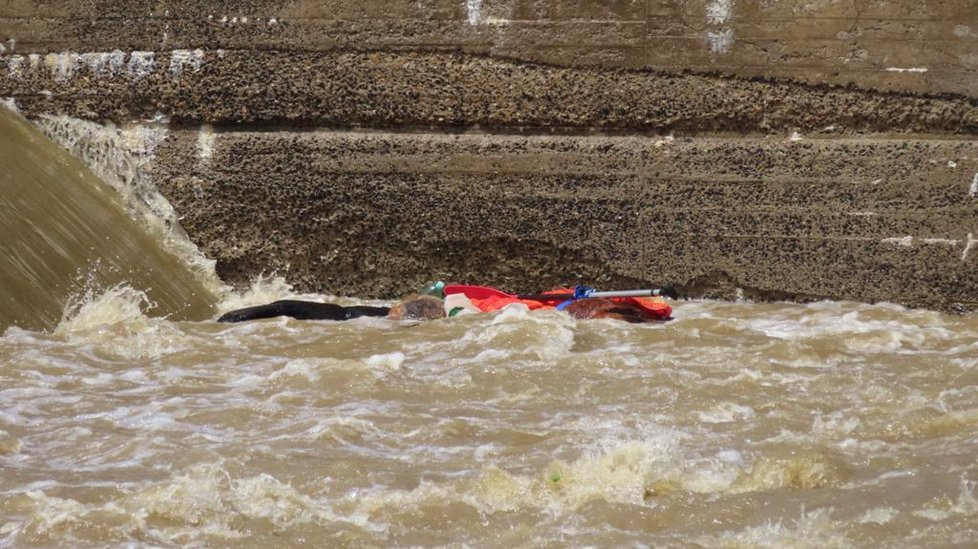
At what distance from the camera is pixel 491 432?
12.2 ft

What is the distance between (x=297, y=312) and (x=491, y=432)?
2117mm

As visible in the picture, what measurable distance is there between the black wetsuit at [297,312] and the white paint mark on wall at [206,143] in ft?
2.97

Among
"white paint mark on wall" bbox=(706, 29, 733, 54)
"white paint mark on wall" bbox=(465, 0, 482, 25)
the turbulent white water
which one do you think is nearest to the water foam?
the turbulent white water

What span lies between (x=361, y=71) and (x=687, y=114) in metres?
1.55

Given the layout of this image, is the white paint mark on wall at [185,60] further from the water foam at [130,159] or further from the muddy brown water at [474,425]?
the muddy brown water at [474,425]

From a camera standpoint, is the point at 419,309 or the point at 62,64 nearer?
the point at 419,309

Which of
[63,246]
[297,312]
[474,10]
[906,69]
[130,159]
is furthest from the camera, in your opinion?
[130,159]

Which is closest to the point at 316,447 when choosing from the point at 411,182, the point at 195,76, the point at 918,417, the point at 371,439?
the point at 371,439

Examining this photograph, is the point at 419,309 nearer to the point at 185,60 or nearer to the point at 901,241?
the point at 185,60

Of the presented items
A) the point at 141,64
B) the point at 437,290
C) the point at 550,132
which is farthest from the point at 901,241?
the point at 141,64

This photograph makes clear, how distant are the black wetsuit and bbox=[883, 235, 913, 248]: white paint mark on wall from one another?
2.31 meters

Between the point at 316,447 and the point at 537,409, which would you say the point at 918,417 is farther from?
the point at 316,447

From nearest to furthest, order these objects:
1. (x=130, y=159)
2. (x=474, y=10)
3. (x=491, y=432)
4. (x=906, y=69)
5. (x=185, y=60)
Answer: (x=491, y=432), (x=906, y=69), (x=474, y=10), (x=185, y=60), (x=130, y=159)

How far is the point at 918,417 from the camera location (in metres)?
3.72
